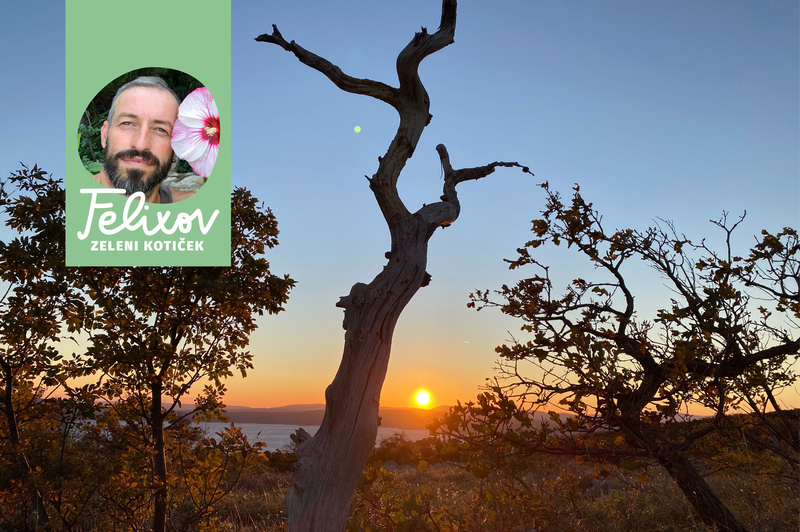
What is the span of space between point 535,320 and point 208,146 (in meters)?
4.05

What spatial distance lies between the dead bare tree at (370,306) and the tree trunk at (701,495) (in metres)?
2.73

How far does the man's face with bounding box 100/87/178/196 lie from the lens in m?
5.11

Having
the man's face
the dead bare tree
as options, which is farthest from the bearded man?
the dead bare tree

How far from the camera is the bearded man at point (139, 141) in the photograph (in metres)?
5.11

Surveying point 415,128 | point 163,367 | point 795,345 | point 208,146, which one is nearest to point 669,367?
point 795,345

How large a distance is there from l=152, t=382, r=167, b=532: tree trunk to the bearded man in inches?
85.3

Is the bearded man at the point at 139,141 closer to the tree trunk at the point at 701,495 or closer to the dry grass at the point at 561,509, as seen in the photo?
the dry grass at the point at 561,509

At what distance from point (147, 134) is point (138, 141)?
0.12 meters

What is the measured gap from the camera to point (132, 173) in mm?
5090

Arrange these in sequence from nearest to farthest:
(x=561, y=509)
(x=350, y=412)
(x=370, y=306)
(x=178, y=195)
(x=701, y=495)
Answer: (x=350, y=412) → (x=370, y=306) → (x=701, y=495) → (x=178, y=195) → (x=561, y=509)

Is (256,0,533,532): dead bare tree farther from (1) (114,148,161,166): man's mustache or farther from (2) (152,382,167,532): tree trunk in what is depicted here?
(2) (152,382,167,532): tree trunk

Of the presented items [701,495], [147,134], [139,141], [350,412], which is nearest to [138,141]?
[139,141]

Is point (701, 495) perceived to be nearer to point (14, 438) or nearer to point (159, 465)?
point (159, 465)

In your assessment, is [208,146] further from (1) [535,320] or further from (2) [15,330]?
(1) [535,320]
